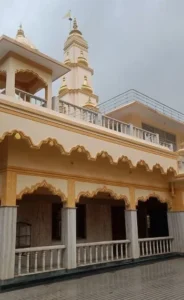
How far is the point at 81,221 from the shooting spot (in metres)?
9.44

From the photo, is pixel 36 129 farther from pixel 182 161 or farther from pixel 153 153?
pixel 182 161

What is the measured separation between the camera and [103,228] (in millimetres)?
9867

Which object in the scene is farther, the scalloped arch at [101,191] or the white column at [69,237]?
the scalloped arch at [101,191]

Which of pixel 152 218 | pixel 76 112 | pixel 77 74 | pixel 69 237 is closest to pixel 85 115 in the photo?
pixel 76 112

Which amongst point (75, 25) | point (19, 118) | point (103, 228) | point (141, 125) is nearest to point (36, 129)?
point (19, 118)

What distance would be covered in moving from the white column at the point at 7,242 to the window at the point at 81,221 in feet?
12.8

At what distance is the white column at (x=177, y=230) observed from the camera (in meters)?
9.66

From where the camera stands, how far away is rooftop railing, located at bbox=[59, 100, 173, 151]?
7635 mm

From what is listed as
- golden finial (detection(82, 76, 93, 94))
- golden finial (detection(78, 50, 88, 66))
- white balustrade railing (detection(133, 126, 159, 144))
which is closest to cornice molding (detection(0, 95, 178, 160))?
white balustrade railing (detection(133, 126, 159, 144))

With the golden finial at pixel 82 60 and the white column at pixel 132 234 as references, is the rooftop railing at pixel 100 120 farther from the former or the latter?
the golden finial at pixel 82 60

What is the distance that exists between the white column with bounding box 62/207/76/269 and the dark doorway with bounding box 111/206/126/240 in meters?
3.94

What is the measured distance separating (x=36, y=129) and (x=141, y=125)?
313 inches

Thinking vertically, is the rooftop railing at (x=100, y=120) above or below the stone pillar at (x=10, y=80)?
below

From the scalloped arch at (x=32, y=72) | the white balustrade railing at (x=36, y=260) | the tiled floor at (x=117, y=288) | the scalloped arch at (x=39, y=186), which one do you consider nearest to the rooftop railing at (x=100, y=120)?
the scalloped arch at (x=32, y=72)
